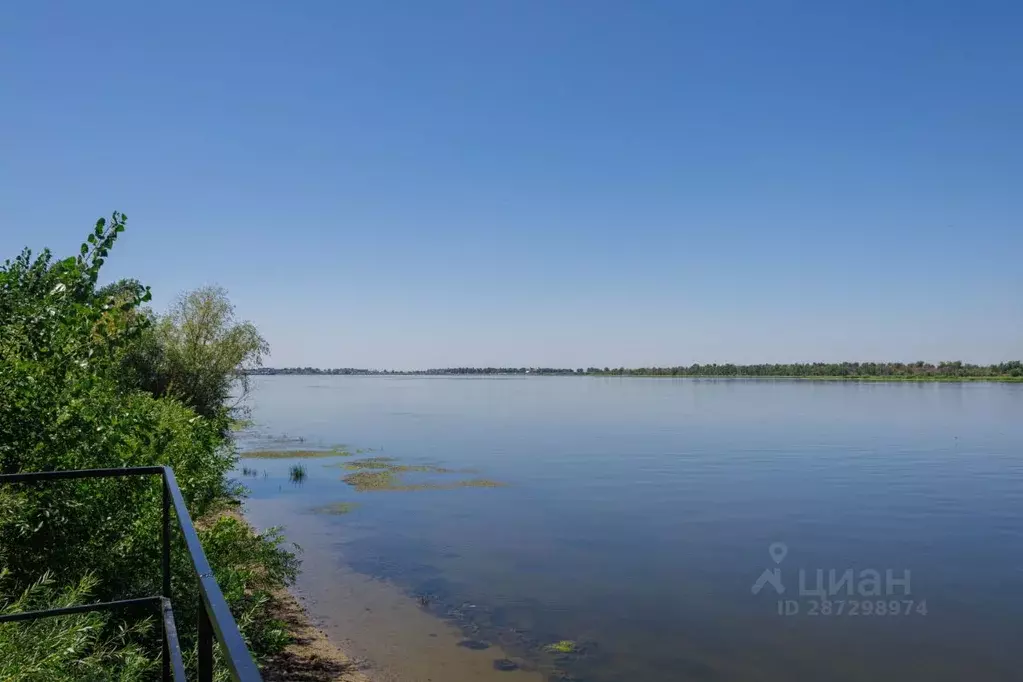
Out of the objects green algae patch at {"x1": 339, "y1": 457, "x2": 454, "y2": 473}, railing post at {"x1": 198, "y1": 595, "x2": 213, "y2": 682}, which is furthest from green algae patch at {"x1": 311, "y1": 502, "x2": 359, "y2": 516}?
railing post at {"x1": 198, "y1": 595, "x2": 213, "y2": 682}

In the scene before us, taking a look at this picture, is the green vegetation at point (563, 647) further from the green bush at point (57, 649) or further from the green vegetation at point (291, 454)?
the green vegetation at point (291, 454)

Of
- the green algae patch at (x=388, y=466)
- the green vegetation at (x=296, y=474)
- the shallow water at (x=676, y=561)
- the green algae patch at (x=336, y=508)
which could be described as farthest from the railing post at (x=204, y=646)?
the green algae patch at (x=388, y=466)

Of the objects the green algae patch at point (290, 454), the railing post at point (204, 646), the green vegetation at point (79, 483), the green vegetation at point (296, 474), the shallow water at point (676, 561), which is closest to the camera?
the railing post at point (204, 646)

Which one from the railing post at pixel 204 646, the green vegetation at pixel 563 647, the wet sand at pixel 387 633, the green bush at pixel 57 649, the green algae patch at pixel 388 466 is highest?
the railing post at pixel 204 646

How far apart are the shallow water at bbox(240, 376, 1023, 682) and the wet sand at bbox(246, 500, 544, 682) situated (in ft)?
0.15

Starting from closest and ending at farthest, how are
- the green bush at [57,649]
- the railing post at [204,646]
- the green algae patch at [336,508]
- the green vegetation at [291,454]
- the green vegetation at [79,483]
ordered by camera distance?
the railing post at [204,646] → the green bush at [57,649] → the green vegetation at [79,483] → the green algae patch at [336,508] → the green vegetation at [291,454]

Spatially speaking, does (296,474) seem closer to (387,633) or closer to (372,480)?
(372,480)

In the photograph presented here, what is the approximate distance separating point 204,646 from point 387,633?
10809mm

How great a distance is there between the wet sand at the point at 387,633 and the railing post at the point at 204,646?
9.02m

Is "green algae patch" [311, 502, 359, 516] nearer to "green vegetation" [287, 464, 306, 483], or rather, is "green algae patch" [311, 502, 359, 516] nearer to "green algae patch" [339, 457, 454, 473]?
"green vegetation" [287, 464, 306, 483]

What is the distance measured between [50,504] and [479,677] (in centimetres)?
611

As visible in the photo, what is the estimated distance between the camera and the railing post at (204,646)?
1.46 metres

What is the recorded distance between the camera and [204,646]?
1.49m

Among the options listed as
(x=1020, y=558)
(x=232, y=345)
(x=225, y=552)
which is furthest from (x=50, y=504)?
(x=232, y=345)
